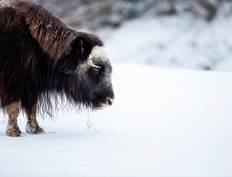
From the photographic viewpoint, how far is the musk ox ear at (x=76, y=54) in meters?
6.44

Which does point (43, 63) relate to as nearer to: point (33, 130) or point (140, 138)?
point (33, 130)

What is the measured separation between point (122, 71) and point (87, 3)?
9.36 metres

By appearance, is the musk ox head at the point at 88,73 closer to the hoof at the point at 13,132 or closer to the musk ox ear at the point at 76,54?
the musk ox ear at the point at 76,54

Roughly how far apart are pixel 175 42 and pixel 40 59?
39.7 feet

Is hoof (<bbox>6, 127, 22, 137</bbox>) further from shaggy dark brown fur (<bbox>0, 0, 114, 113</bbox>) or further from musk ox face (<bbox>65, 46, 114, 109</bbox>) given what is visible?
musk ox face (<bbox>65, 46, 114, 109</bbox>)

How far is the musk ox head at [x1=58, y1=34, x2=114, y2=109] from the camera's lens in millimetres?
6457

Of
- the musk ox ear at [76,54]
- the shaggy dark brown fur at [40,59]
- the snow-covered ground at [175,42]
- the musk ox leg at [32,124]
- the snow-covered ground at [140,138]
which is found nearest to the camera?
the snow-covered ground at [140,138]

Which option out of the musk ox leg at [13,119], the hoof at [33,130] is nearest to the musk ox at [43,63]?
the musk ox leg at [13,119]

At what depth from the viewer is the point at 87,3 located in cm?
1994

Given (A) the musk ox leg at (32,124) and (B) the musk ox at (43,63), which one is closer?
(B) the musk ox at (43,63)

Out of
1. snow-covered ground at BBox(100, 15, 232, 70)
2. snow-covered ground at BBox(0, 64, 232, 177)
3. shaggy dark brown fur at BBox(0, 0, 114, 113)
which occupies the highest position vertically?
snow-covered ground at BBox(100, 15, 232, 70)

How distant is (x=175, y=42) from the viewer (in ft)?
60.0

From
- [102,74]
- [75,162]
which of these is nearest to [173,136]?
[102,74]

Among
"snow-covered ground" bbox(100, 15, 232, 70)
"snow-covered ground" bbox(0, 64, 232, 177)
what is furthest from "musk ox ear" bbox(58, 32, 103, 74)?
"snow-covered ground" bbox(100, 15, 232, 70)
